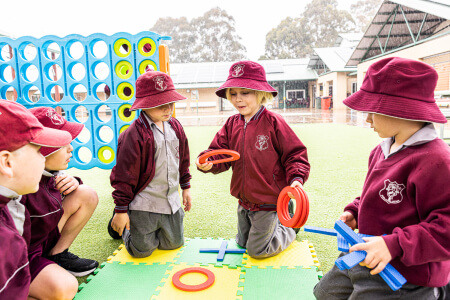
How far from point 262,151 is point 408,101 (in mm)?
1345

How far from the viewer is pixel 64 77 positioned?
412 centimetres

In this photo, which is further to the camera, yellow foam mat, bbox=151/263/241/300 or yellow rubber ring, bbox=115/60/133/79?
yellow rubber ring, bbox=115/60/133/79

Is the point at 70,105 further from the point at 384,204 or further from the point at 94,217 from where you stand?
the point at 384,204

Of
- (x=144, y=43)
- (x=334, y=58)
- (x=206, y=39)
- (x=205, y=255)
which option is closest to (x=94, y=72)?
(x=144, y=43)

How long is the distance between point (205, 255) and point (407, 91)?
1.90 m

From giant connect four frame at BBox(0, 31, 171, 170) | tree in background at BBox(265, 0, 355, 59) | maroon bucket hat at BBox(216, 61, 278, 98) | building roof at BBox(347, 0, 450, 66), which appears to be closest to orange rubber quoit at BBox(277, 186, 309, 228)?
maroon bucket hat at BBox(216, 61, 278, 98)

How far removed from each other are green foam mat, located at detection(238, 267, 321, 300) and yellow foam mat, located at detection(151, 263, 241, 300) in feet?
0.21

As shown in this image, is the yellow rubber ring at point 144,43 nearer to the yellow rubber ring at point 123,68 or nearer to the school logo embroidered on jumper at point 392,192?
the yellow rubber ring at point 123,68

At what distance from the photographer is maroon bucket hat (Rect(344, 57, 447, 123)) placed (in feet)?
4.71

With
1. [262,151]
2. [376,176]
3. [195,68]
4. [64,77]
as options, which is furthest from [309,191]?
[195,68]

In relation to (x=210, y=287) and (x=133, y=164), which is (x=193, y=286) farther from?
(x=133, y=164)

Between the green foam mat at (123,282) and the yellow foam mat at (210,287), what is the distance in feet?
0.23

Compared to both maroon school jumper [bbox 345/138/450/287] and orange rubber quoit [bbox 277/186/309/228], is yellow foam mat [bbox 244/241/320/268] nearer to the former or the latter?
orange rubber quoit [bbox 277/186/309/228]

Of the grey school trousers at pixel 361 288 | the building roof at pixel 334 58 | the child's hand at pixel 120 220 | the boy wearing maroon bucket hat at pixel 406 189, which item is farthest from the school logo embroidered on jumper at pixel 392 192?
the building roof at pixel 334 58
